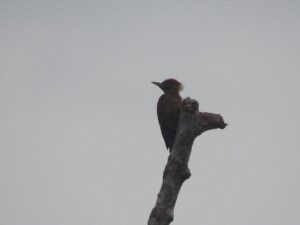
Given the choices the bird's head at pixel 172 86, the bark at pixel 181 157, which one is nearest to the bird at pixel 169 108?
the bird's head at pixel 172 86

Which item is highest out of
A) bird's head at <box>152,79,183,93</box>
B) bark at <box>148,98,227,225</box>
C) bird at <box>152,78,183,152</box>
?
bird's head at <box>152,79,183,93</box>

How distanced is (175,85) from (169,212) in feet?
11.6

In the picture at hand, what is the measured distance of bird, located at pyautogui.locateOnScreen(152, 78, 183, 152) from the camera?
6.65 metres

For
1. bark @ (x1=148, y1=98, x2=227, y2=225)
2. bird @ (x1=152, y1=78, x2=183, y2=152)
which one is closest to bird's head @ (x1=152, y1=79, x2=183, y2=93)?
bird @ (x1=152, y1=78, x2=183, y2=152)

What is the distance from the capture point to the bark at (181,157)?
4.32m

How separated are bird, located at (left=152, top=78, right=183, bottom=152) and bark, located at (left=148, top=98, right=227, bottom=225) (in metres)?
Answer: 1.70

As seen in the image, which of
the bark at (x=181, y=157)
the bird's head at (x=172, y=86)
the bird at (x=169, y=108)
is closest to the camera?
the bark at (x=181, y=157)

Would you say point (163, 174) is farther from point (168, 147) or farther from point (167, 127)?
point (168, 147)

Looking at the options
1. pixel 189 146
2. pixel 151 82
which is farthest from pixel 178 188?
pixel 151 82

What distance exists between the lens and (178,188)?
4480 mm

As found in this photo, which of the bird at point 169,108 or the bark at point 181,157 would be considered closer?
the bark at point 181,157

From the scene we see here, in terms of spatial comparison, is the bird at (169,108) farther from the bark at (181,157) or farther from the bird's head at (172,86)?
the bark at (181,157)

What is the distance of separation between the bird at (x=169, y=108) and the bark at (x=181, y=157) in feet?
5.59

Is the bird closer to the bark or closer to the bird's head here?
the bird's head
